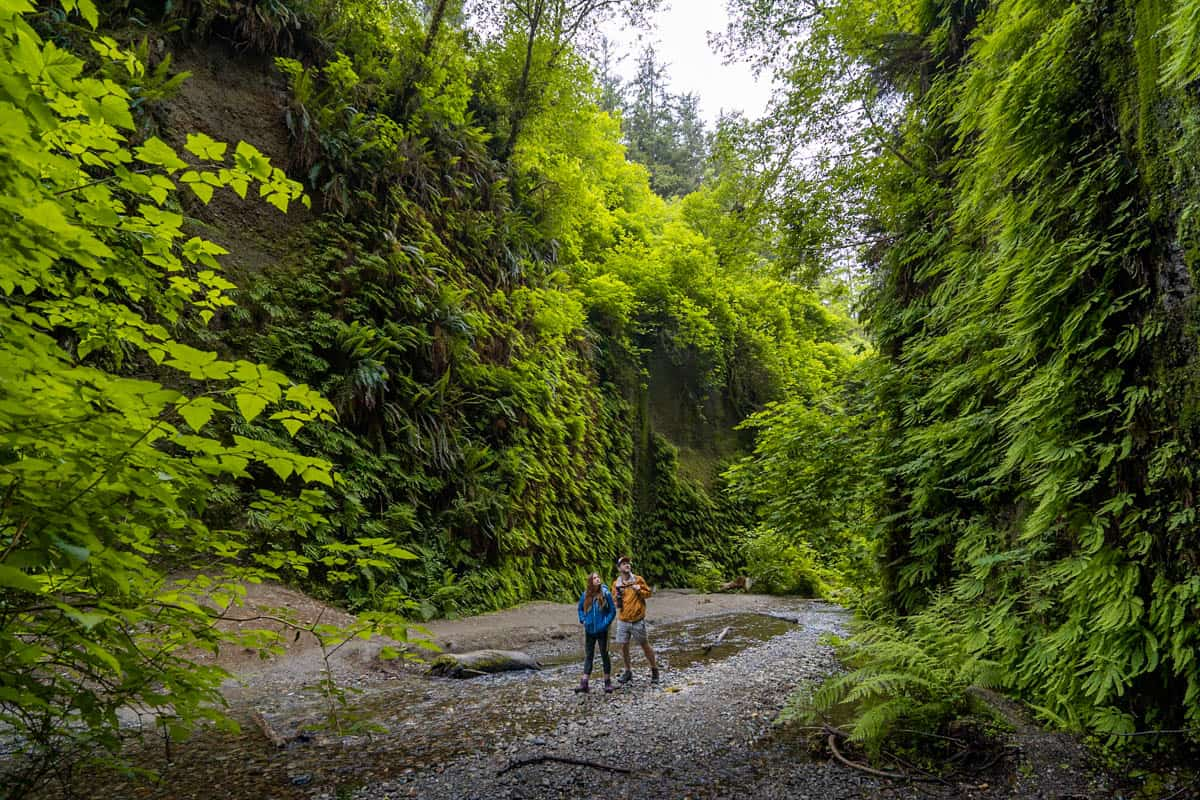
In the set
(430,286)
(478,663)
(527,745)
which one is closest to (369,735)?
(527,745)

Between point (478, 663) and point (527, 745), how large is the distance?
3.02 m

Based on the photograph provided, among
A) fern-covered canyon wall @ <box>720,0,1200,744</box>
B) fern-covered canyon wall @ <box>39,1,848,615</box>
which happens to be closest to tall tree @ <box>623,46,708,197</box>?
fern-covered canyon wall @ <box>39,1,848,615</box>

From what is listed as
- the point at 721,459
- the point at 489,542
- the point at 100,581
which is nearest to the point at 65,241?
the point at 100,581

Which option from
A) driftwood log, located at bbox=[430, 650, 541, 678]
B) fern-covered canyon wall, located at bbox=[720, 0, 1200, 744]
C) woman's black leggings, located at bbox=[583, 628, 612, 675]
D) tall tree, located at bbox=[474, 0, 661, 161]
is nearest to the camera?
fern-covered canyon wall, located at bbox=[720, 0, 1200, 744]

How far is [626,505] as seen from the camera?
1903 centimetres

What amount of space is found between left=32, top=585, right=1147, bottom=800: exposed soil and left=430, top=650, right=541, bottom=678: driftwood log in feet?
0.69

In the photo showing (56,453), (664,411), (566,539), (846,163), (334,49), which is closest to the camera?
(56,453)

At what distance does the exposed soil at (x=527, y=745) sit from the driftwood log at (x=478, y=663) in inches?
8.3

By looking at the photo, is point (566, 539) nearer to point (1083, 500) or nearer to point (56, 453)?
point (1083, 500)

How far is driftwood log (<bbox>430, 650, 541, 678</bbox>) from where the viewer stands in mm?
7111

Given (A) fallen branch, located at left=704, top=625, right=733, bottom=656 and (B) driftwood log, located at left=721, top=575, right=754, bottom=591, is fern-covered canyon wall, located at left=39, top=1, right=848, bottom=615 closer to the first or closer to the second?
(B) driftwood log, located at left=721, top=575, right=754, bottom=591

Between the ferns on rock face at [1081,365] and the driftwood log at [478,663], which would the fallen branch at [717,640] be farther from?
the ferns on rock face at [1081,365]

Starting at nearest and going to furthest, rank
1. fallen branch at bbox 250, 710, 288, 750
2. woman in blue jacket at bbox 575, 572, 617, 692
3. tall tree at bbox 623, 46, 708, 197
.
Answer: fallen branch at bbox 250, 710, 288, 750 → woman in blue jacket at bbox 575, 572, 617, 692 → tall tree at bbox 623, 46, 708, 197

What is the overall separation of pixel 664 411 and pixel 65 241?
2204 cm
